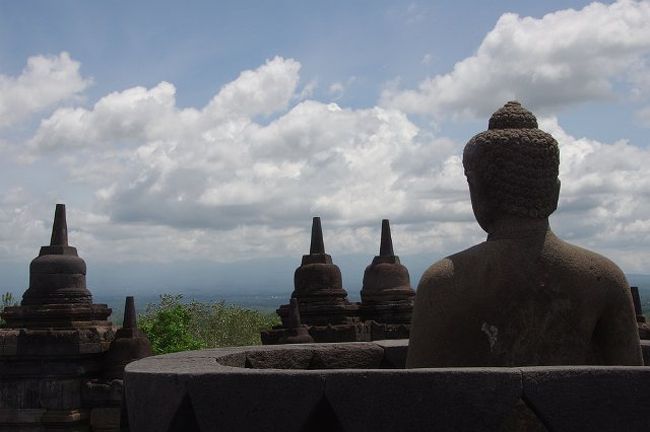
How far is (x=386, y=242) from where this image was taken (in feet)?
59.9

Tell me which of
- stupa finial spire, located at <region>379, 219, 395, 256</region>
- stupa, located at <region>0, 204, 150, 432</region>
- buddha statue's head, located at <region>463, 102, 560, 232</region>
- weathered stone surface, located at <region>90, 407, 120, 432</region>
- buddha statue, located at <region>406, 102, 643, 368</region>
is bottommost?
weathered stone surface, located at <region>90, 407, 120, 432</region>

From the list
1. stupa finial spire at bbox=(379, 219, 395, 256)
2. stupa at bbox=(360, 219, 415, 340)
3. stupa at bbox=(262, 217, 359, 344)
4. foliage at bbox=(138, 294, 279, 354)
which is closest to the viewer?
stupa at bbox=(262, 217, 359, 344)

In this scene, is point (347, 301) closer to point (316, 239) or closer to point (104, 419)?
point (316, 239)

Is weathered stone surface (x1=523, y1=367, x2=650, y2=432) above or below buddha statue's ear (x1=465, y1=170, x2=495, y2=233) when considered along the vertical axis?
below

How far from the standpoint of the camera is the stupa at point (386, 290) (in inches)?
674

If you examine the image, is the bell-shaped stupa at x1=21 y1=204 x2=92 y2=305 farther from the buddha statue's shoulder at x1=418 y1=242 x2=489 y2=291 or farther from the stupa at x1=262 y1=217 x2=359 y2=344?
the buddha statue's shoulder at x1=418 y1=242 x2=489 y2=291

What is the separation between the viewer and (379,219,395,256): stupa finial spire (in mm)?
18219

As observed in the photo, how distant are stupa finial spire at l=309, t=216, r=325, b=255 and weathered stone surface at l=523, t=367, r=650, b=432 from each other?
14.1 meters

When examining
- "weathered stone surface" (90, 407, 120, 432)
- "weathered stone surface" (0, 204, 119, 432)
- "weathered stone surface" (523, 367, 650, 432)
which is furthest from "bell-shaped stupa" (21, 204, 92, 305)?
"weathered stone surface" (523, 367, 650, 432)

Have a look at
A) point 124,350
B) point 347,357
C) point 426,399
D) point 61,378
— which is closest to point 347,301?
point 124,350

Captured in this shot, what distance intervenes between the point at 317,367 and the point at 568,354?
155cm

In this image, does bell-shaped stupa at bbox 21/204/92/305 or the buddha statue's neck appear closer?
the buddha statue's neck

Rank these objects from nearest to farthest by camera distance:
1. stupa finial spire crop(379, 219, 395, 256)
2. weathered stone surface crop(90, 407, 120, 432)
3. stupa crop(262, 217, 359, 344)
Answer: weathered stone surface crop(90, 407, 120, 432)
stupa crop(262, 217, 359, 344)
stupa finial spire crop(379, 219, 395, 256)

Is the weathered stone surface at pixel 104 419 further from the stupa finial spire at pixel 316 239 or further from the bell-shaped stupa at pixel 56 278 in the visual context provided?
the stupa finial spire at pixel 316 239
